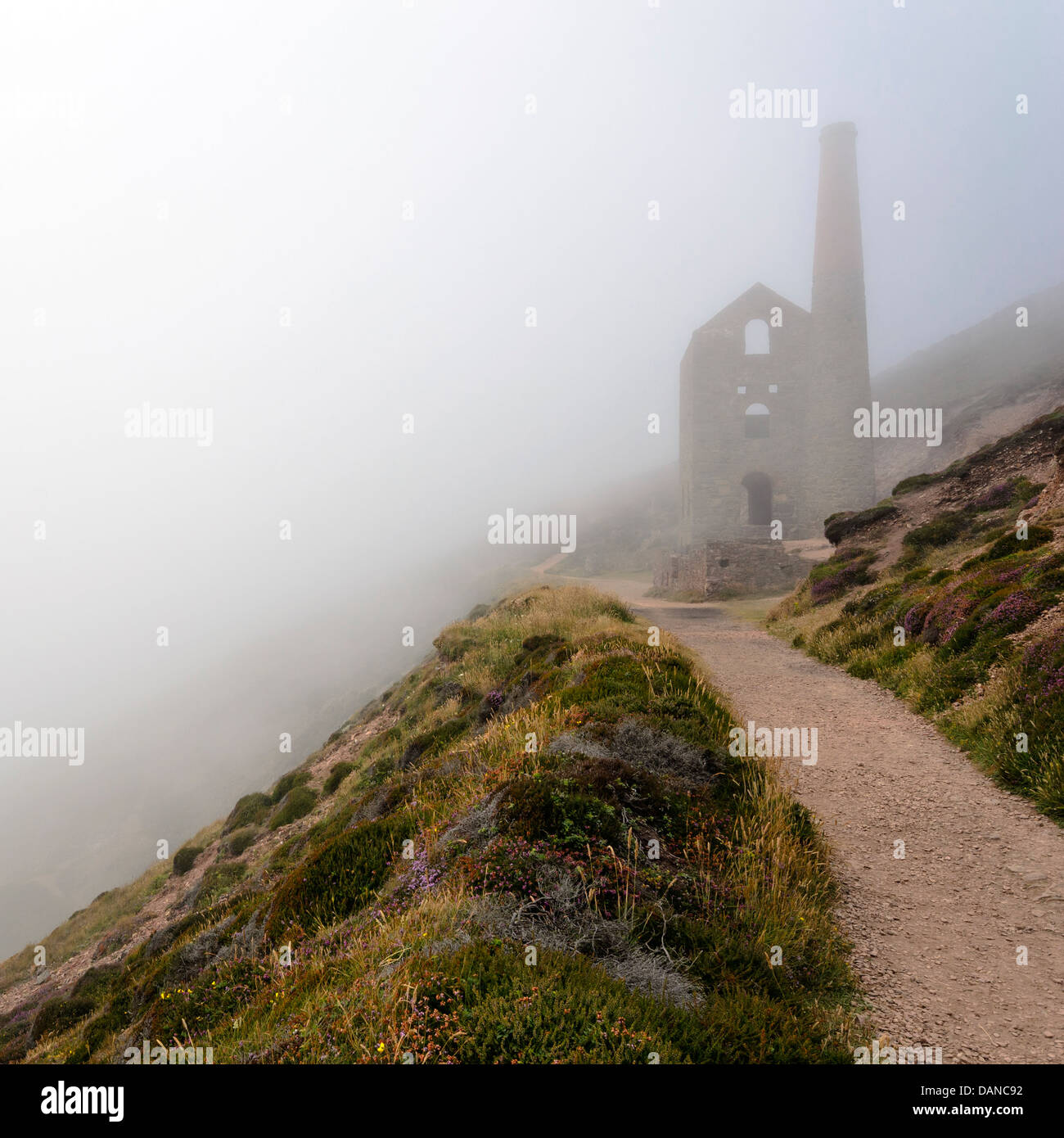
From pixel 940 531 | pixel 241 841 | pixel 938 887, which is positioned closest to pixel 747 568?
pixel 940 531

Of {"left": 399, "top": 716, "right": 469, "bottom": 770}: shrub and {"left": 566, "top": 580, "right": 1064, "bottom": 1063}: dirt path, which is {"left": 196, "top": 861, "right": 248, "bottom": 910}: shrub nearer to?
{"left": 399, "top": 716, "right": 469, "bottom": 770}: shrub

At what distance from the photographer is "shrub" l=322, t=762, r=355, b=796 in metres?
15.3

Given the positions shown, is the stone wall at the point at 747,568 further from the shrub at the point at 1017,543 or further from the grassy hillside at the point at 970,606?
the shrub at the point at 1017,543

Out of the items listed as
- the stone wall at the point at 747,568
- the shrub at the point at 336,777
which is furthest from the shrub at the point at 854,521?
Result: the shrub at the point at 336,777

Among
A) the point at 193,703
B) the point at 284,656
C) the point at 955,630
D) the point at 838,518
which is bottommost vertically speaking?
the point at 193,703

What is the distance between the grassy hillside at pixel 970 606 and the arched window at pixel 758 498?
20.3 m

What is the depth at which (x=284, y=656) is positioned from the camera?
7375 centimetres

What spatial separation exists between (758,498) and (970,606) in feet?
115

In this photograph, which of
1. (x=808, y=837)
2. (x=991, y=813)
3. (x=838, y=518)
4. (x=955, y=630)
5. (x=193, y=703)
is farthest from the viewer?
(x=193, y=703)

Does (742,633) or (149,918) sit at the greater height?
(742,633)
